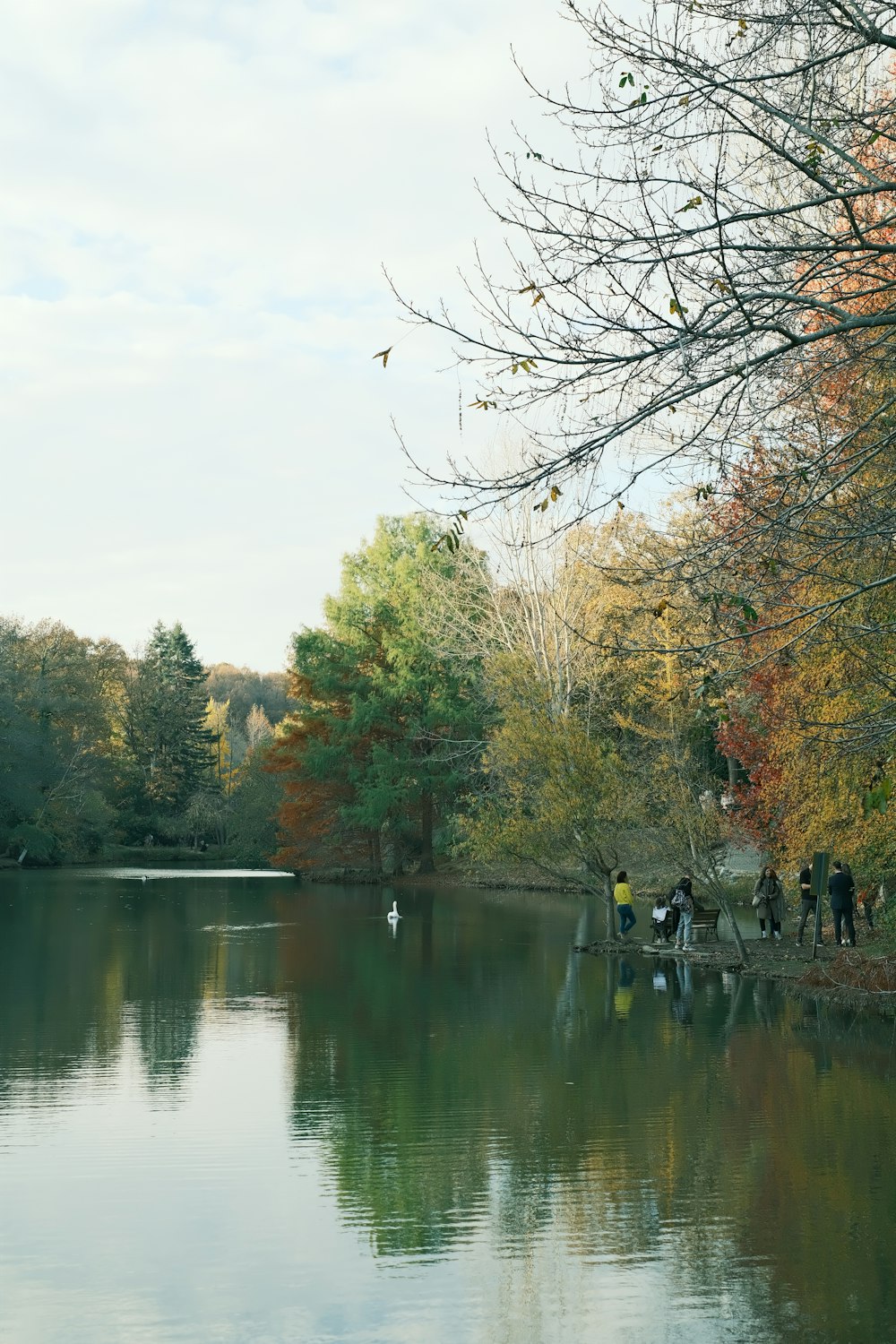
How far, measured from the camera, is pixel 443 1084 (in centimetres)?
1282

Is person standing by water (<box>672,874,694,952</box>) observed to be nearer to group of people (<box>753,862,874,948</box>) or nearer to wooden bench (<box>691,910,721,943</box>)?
wooden bench (<box>691,910,721,943</box>)

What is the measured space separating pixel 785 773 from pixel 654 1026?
676cm

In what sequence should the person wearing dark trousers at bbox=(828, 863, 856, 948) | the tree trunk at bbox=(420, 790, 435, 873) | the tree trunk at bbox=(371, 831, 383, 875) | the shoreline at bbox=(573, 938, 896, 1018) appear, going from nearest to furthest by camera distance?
the shoreline at bbox=(573, 938, 896, 1018) < the person wearing dark trousers at bbox=(828, 863, 856, 948) < the tree trunk at bbox=(420, 790, 435, 873) < the tree trunk at bbox=(371, 831, 383, 875)

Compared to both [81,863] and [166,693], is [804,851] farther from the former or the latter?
[166,693]

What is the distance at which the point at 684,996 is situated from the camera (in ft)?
63.8

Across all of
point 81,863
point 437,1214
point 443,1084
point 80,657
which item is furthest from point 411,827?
point 437,1214

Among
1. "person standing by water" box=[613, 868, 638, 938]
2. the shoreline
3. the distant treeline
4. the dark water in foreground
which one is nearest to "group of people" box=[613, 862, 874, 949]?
"person standing by water" box=[613, 868, 638, 938]

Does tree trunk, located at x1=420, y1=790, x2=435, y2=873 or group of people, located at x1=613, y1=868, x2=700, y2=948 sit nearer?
group of people, located at x1=613, y1=868, x2=700, y2=948

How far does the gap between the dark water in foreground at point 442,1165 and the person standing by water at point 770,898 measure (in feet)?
18.9

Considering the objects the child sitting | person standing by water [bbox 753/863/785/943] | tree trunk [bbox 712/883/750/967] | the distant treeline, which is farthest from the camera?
the distant treeline

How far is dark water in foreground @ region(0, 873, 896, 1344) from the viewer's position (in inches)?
269

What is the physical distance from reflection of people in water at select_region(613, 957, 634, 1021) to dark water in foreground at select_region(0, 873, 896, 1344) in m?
0.11

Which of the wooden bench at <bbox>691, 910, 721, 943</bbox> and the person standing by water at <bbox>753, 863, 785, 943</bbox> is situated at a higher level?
the person standing by water at <bbox>753, 863, 785, 943</bbox>

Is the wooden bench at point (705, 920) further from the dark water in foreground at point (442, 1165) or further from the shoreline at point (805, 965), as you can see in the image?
the dark water in foreground at point (442, 1165)
